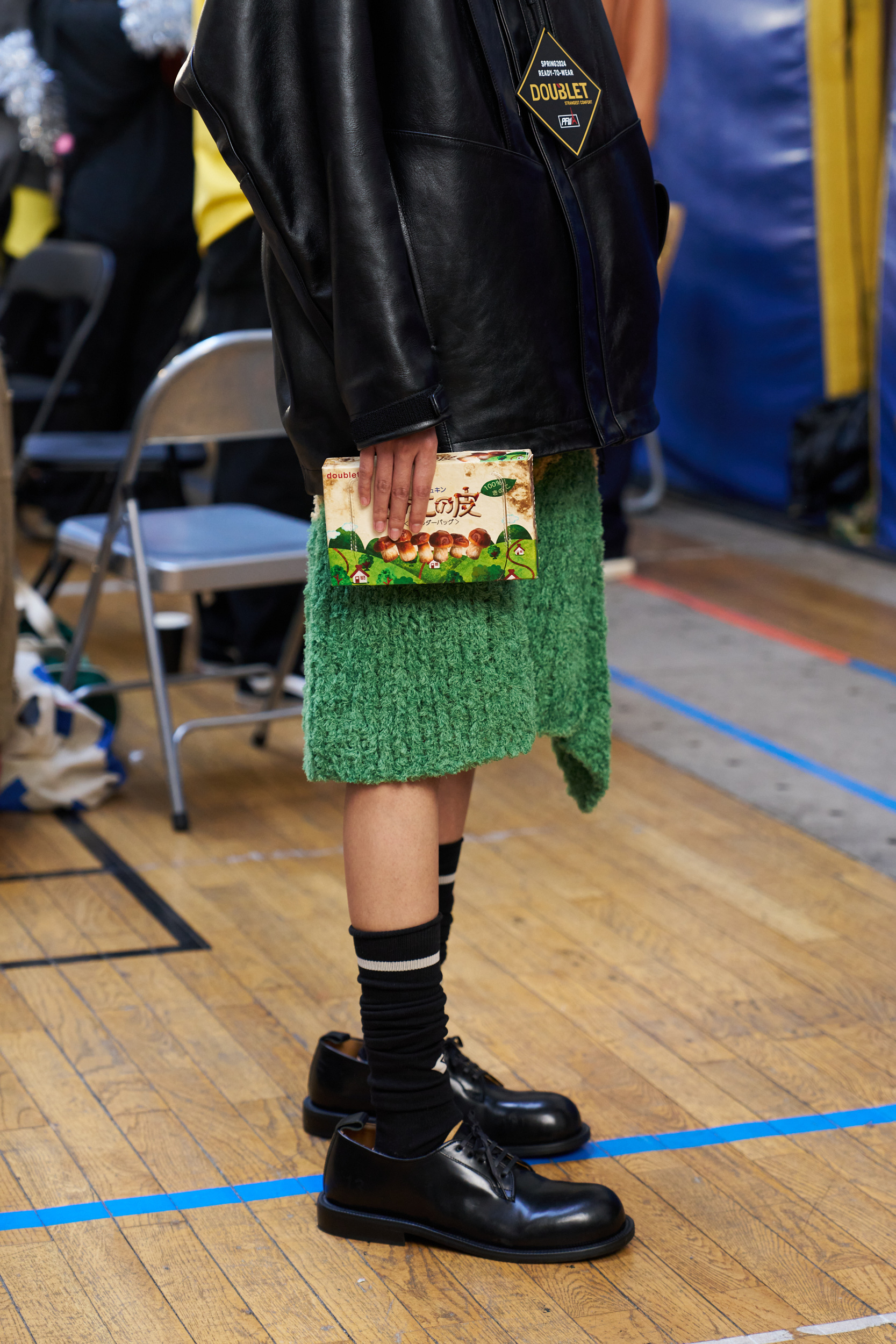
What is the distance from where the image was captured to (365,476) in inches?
57.1

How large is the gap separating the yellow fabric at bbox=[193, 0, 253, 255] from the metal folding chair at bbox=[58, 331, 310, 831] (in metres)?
0.51

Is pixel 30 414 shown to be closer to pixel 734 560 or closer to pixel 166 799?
pixel 734 560

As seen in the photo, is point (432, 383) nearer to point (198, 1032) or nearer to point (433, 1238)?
point (433, 1238)

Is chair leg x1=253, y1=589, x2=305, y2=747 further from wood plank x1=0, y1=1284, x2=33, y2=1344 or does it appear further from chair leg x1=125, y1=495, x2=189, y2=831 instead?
wood plank x1=0, y1=1284, x2=33, y2=1344

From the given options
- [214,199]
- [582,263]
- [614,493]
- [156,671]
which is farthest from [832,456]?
[582,263]

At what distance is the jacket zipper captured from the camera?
4.79 ft

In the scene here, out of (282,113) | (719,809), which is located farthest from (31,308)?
(282,113)

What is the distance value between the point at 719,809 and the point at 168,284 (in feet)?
9.84

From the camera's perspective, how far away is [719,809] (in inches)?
116

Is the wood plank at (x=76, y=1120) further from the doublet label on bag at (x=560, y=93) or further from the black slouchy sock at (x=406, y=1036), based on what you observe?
the doublet label on bag at (x=560, y=93)

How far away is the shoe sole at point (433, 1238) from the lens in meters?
1.60

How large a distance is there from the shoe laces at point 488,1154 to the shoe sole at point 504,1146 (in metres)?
0.13

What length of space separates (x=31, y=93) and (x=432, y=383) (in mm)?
4138

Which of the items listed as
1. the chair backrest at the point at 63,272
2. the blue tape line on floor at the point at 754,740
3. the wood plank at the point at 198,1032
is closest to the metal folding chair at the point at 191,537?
the wood plank at the point at 198,1032
